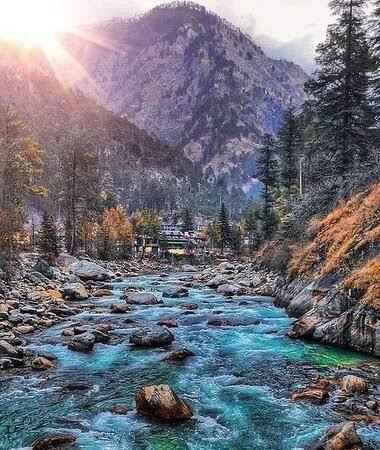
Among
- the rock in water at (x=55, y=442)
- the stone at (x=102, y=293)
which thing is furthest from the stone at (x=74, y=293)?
the rock in water at (x=55, y=442)

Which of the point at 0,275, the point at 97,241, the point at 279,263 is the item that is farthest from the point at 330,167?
the point at 97,241

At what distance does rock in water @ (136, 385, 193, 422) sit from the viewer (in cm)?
1300

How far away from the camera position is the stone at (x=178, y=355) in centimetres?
1912

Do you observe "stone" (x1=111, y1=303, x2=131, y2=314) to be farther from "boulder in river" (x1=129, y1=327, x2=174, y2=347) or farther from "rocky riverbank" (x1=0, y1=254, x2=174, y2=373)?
"boulder in river" (x1=129, y1=327, x2=174, y2=347)

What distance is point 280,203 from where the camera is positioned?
67688 mm

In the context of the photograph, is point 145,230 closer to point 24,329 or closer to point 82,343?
point 24,329

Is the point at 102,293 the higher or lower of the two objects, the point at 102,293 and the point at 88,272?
the lower

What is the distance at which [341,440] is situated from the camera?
10914 millimetres

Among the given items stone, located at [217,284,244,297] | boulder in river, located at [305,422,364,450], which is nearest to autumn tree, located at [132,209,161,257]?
stone, located at [217,284,244,297]

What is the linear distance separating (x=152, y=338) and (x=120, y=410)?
7.94 meters

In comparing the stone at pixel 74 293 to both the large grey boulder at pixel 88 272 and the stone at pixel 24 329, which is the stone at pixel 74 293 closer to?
the stone at pixel 24 329

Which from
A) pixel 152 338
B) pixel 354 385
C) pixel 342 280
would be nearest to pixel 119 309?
pixel 152 338

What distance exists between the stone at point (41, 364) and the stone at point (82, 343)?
7.76ft

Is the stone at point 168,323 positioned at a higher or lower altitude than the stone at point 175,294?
lower
